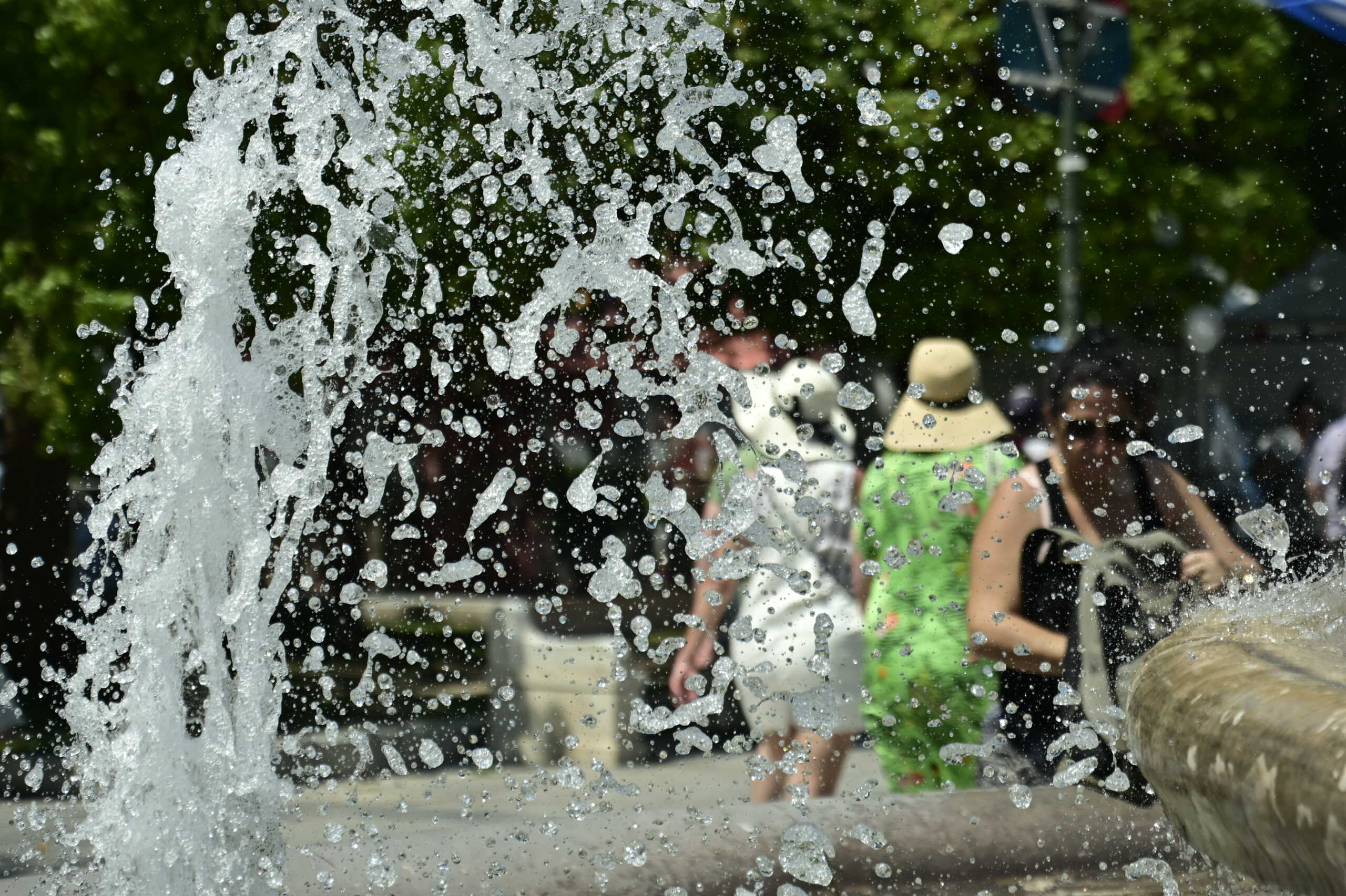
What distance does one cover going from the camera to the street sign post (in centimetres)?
855

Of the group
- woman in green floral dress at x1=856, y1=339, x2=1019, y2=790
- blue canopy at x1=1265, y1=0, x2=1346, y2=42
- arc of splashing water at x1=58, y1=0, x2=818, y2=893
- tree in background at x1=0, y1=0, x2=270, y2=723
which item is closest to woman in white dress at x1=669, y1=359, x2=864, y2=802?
woman in green floral dress at x1=856, y1=339, x2=1019, y2=790

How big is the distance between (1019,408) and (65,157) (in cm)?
507

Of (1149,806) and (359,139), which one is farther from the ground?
(359,139)

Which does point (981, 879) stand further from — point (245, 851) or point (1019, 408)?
point (1019, 408)

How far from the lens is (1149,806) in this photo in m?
2.99

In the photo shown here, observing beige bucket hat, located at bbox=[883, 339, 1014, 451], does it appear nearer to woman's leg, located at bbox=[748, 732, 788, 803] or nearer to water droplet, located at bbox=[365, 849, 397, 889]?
woman's leg, located at bbox=[748, 732, 788, 803]

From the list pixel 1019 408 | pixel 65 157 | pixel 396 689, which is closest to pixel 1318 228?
pixel 1019 408

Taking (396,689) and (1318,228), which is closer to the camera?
(396,689)

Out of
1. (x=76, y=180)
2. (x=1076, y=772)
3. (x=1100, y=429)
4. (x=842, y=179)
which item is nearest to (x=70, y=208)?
(x=76, y=180)

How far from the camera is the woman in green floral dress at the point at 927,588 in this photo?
3.48m

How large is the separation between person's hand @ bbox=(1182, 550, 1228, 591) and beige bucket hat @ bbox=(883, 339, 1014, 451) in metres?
0.50

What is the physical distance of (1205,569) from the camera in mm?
3604

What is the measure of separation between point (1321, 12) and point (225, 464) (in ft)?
16.8

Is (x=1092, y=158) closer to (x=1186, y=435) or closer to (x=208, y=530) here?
(x=1186, y=435)
